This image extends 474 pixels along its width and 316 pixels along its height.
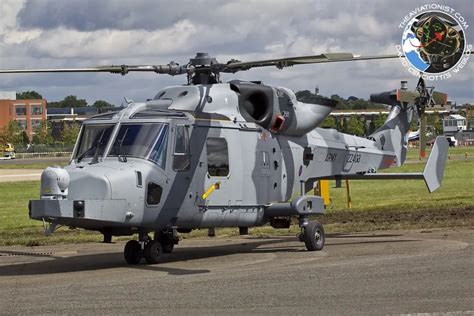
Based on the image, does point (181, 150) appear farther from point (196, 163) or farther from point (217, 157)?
point (217, 157)

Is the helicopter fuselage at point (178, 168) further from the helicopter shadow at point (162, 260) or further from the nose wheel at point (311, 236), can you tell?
the helicopter shadow at point (162, 260)

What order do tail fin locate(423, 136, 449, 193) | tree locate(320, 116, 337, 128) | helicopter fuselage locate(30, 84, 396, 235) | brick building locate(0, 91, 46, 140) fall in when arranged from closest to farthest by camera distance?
helicopter fuselage locate(30, 84, 396, 235), tail fin locate(423, 136, 449, 193), tree locate(320, 116, 337, 128), brick building locate(0, 91, 46, 140)

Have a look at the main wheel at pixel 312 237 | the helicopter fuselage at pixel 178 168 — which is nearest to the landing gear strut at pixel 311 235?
the main wheel at pixel 312 237

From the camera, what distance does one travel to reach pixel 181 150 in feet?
51.3

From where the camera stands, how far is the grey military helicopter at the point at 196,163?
14.1 metres

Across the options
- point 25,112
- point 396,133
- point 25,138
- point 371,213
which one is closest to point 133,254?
point 396,133

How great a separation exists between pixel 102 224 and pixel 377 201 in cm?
1900

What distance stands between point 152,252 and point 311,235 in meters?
3.35

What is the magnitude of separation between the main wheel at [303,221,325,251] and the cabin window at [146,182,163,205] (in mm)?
3513

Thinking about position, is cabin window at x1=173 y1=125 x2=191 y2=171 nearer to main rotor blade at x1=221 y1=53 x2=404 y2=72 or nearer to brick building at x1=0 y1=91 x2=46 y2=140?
main rotor blade at x1=221 y1=53 x2=404 y2=72

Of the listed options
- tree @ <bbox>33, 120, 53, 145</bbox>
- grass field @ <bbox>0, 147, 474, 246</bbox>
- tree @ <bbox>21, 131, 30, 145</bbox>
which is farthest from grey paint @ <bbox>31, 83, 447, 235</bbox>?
tree @ <bbox>21, 131, 30, 145</bbox>

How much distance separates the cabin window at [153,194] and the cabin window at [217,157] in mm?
1410

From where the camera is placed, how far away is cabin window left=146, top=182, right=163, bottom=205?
14.9m

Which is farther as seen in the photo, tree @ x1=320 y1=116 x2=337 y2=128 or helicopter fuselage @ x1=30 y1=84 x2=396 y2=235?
tree @ x1=320 y1=116 x2=337 y2=128
